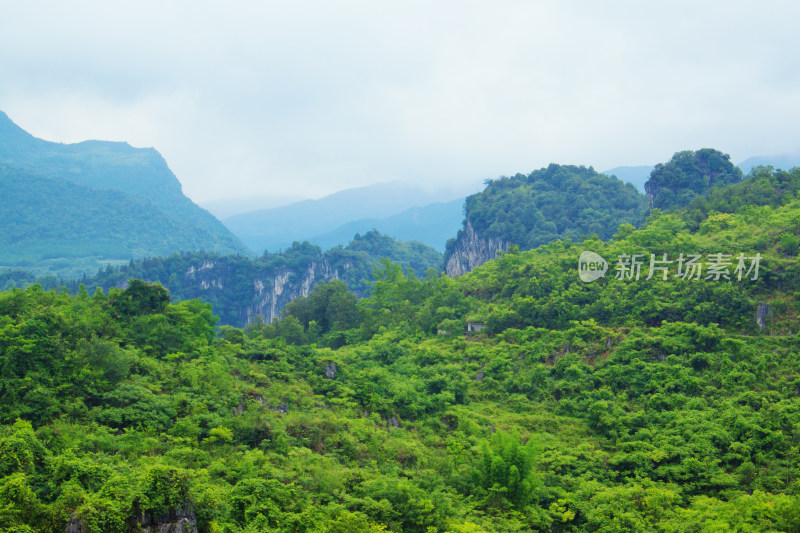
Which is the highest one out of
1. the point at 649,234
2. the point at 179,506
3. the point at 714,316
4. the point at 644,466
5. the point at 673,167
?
the point at 673,167

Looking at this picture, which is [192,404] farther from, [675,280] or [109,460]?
[675,280]

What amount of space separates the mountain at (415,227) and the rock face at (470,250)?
57741 millimetres

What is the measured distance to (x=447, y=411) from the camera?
17938 mm

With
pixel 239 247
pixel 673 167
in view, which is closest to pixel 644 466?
pixel 673 167

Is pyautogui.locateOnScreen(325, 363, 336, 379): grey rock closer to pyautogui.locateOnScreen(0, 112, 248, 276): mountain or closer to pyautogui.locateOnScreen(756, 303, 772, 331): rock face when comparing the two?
pyautogui.locateOnScreen(756, 303, 772, 331): rock face

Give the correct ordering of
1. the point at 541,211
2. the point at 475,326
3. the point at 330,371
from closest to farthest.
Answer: the point at 330,371 < the point at 475,326 < the point at 541,211

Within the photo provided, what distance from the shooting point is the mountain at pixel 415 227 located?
126812mm

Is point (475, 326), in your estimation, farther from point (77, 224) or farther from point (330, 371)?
point (77, 224)

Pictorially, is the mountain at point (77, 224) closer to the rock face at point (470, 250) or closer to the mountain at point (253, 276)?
the mountain at point (253, 276)

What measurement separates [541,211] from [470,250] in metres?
8.71

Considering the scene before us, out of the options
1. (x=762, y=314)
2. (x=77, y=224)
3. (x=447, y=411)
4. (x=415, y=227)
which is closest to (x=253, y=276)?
(x=77, y=224)

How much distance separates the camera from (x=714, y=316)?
66.1ft

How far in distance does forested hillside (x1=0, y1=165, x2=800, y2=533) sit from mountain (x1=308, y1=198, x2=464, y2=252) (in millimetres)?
99522

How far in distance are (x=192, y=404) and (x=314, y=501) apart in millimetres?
4503
